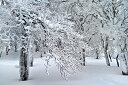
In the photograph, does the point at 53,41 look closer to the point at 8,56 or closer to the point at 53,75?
the point at 53,75

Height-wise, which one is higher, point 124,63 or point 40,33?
point 40,33

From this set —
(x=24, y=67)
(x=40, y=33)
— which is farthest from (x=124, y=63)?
(x=40, y=33)

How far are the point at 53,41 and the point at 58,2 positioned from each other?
426 centimetres

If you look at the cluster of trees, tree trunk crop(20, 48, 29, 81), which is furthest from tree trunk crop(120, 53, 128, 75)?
tree trunk crop(20, 48, 29, 81)

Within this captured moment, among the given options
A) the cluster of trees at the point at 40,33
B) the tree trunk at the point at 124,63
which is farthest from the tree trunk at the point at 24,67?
the tree trunk at the point at 124,63

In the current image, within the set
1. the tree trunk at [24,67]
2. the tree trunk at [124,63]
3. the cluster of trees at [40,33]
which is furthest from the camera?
the tree trunk at [124,63]

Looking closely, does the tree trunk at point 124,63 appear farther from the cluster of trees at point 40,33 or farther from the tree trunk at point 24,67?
the tree trunk at point 24,67

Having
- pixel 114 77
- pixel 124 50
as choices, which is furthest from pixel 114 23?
pixel 114 77

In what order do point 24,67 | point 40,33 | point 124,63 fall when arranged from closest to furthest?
point 40,33, point 24,67, point 124,63

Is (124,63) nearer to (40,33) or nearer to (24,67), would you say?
(24,67)

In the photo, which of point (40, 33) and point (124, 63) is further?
point (124, 63)

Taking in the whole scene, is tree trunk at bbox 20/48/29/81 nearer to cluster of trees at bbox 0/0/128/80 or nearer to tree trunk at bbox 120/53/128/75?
cluster of trees at bbox 0/0/128/80

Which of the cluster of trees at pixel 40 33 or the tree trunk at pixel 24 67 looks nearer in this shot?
the cluster of trees at pixel 40 33

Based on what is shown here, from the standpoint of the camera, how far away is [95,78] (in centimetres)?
1399
